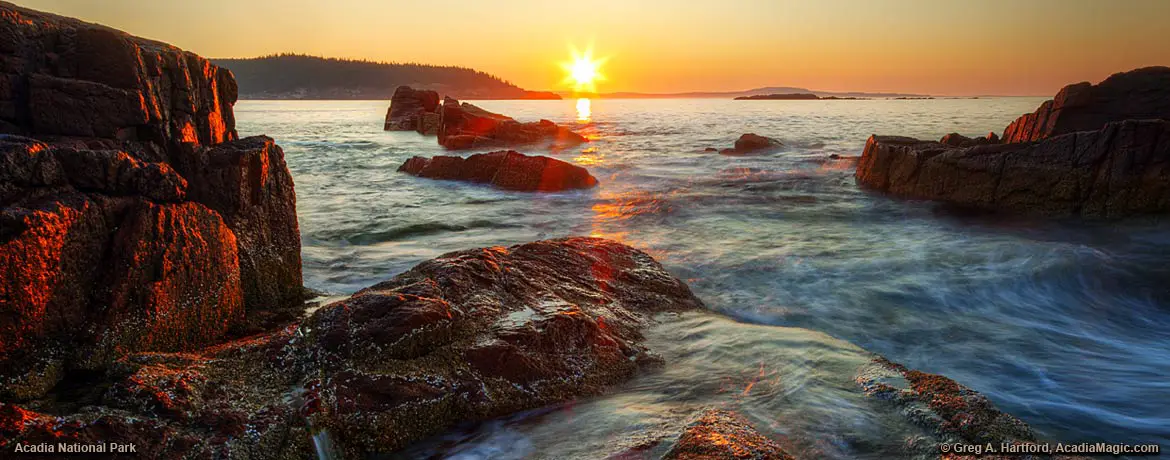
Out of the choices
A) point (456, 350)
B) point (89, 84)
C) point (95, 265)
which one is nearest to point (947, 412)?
point (456, 350)

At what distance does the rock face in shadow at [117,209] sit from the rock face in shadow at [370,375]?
259 millimetres

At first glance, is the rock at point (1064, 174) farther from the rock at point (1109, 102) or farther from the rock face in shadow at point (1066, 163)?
the rock at point (1109, 102)

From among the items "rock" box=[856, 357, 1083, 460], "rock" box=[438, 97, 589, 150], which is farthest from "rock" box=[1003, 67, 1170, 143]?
"rock" box=[438, 97, 589, 150]

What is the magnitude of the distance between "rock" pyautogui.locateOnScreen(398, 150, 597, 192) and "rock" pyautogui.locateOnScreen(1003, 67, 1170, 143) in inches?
375

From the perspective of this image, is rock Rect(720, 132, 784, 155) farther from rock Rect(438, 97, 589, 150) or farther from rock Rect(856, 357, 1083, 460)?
rock Rect(856, 357, 1083, 460)

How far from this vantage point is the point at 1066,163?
9.02m

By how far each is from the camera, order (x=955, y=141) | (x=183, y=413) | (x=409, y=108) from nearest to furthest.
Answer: (x=183, y=413), (x=955, y=141), (x=409, y=108)

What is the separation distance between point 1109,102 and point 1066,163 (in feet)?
14.1

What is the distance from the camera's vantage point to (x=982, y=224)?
30.6ft

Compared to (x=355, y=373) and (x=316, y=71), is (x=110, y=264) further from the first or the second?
(x=316, y=71)

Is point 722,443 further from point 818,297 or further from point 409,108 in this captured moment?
point 409,108

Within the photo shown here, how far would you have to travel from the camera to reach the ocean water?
312 cm

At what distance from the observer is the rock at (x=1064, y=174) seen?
8.41 meters

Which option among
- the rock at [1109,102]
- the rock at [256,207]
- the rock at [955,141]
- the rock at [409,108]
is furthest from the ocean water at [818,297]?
the rock at [409,108]
